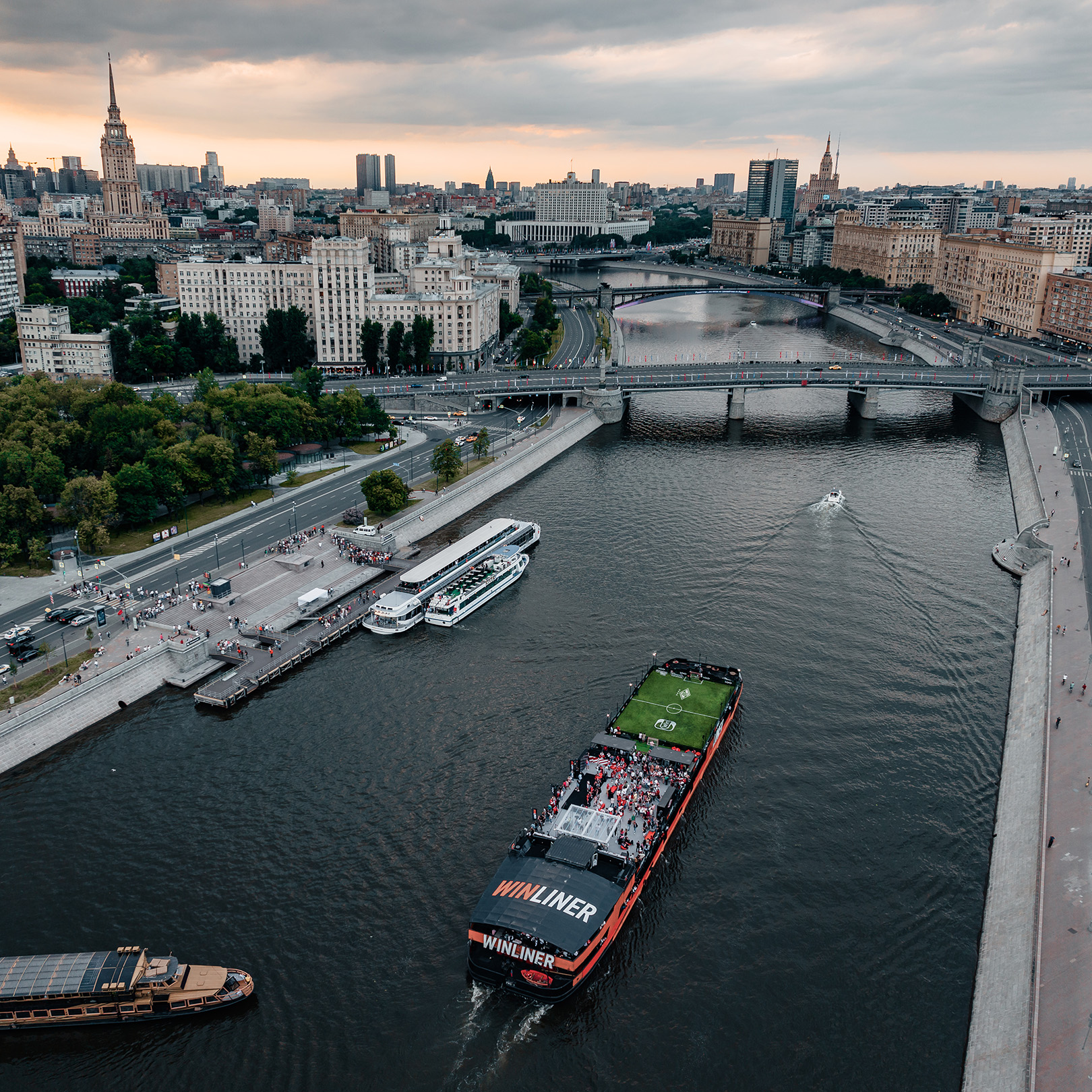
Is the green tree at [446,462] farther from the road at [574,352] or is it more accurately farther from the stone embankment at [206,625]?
the road at [574,352]

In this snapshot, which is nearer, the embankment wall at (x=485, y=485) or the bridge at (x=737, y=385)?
the embankment wall at (x=485, y=485)

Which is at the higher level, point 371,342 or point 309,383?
point 371,342

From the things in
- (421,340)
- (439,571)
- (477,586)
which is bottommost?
(477,586)

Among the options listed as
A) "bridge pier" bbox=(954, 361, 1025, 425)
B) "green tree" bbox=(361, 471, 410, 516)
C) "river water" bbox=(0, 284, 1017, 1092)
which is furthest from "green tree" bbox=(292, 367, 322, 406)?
"bridge pier" bbox=(954, 361, 1025, 425)

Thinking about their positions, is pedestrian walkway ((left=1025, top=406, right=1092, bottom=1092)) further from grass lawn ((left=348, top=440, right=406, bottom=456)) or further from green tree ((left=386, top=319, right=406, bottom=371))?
green tree ((left=386, top=319, right=406, bottom=371))

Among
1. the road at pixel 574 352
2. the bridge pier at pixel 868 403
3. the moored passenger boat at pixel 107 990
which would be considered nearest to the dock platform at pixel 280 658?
the moored passenger boat at pixel 107 990

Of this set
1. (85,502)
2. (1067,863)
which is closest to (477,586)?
(85,502)

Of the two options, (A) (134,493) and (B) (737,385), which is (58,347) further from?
(B) (737,385)

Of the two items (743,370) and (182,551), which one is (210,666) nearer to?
(182,551)
